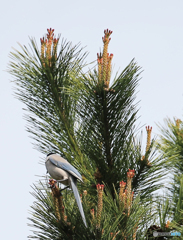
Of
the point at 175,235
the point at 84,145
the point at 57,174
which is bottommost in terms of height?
the point at 175,235

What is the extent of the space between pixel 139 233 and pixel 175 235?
0.19 metres

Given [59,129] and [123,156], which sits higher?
[59,129]

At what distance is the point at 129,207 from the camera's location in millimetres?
2129

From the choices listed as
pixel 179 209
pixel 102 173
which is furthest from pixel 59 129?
pixel 179 209

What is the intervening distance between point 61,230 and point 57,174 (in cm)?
33

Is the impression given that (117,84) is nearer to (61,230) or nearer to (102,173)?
(102,173)

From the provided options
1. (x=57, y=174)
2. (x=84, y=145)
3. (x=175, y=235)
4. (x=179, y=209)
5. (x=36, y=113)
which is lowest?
(x=175, y=235)

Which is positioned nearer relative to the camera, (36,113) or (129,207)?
(129,207)

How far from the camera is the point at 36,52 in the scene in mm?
2885

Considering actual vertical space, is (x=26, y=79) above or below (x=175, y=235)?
above

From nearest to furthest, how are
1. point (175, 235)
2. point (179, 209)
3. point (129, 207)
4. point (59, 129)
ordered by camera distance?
point (129, 207) → point (175, 235) → point (179, 209) → point (59, 129)

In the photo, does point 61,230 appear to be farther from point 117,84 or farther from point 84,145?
point 117,84

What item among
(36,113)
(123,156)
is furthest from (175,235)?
(36,113)

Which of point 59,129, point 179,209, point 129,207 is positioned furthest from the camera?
point 59,129
